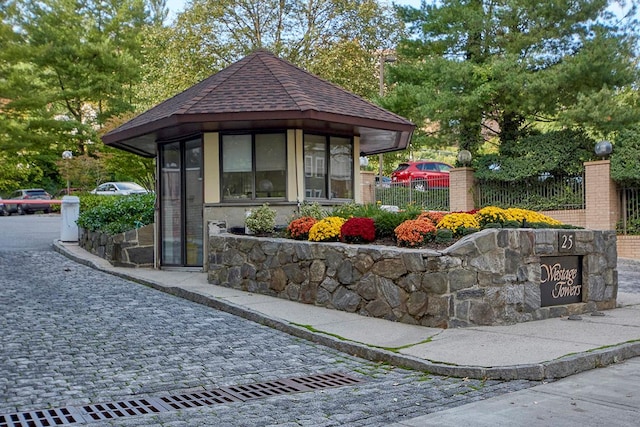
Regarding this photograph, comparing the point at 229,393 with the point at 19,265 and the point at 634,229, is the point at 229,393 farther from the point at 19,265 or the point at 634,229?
the point at 634,229

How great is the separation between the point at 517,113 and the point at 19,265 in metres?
16.5

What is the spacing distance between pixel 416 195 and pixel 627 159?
8.51 m

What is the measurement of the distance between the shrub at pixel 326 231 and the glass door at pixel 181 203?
3730 mm

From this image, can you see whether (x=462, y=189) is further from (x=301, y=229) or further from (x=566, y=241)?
(x=566, y=241)

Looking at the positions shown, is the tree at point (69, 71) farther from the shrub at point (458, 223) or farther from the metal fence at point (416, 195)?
the shrub at point (458, 223)

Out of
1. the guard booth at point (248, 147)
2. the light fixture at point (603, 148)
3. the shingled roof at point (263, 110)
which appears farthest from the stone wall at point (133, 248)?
the light fixture at point (603, 148)

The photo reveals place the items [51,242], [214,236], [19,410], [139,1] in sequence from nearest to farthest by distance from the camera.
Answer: [19,410]
[214,236]
[51,242]
[139,1]

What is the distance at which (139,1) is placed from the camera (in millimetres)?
44906

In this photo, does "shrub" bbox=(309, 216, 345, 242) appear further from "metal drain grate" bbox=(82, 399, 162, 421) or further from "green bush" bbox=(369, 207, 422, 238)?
"metal drain grate" bbox=(82, 399, 162, 421)

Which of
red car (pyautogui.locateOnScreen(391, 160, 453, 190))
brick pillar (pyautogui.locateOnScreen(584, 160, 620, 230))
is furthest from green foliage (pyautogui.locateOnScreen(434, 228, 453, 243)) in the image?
red car (pyautogui.locateOnScreen(391, 160, 453, 190))

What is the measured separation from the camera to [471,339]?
7.25 m

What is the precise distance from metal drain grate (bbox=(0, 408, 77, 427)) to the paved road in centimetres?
10

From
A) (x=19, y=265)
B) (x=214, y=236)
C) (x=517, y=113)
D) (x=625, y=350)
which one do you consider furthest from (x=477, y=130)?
(x=625, y=350)

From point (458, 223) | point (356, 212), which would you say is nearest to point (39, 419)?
point (458, 223)
